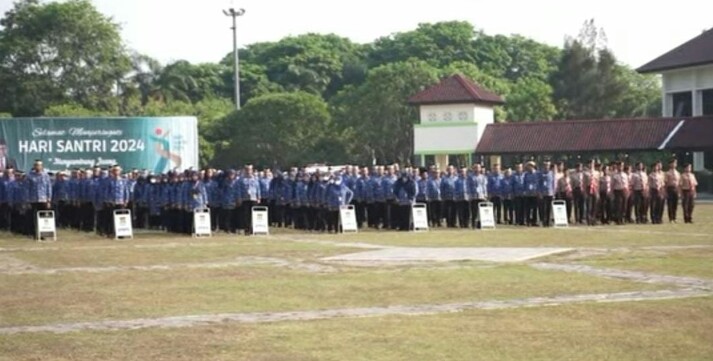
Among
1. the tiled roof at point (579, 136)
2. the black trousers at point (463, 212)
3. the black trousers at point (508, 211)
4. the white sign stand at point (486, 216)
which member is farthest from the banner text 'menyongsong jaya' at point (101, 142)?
the tiled roof at point (579, 136)

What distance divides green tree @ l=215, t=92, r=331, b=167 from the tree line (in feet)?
0.20

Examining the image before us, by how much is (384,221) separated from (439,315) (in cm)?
2036

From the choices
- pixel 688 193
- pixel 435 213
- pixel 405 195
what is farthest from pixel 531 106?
pixel 405 195

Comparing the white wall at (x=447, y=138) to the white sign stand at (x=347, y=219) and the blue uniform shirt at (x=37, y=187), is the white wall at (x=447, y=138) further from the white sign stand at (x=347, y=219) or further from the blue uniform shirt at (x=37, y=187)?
the blue uniform shirt at (x=37, y=187)

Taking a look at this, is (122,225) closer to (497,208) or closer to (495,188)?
(495,188)

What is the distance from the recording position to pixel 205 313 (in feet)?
47.2

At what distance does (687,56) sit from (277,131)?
24.7 m

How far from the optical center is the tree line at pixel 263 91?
74.8 m

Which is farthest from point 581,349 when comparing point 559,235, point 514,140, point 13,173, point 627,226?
point 514,140

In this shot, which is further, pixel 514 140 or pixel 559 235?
pixel 514 140

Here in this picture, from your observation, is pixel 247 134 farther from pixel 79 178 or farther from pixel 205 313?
pixel 205 313

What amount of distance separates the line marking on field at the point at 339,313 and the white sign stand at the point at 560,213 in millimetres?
17087

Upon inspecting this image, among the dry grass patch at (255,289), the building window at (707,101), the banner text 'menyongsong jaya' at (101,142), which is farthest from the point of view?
the building window at (707,101)

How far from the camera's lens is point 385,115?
73.6m
